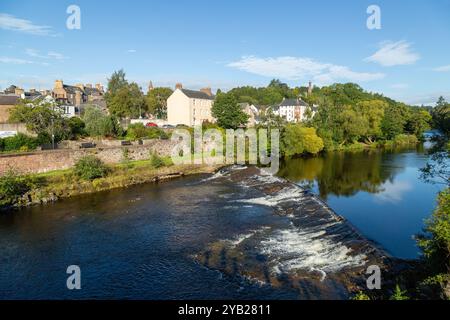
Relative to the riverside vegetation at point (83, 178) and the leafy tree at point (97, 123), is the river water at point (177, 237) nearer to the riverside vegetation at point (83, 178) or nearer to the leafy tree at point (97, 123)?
the riverside vegetation at point (83, 178)

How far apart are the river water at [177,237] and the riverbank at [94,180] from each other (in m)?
1.59

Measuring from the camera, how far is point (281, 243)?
18266 mm

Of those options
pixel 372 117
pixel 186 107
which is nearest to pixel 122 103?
pixel 186 107

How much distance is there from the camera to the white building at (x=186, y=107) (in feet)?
211

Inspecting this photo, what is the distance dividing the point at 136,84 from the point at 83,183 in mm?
41786

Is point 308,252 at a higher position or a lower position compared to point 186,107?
lower

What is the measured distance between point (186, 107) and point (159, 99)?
2142 cm

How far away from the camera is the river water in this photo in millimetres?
14336

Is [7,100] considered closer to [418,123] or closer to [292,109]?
[292,109]

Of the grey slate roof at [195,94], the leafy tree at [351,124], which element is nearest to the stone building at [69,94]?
the grey slate roof at [195,94]

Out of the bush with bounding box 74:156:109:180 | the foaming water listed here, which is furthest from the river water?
the bush with bounding box 74:156:109:180

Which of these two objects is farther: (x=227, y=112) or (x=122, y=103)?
(x=122, y=103)

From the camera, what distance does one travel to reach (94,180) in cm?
3222
